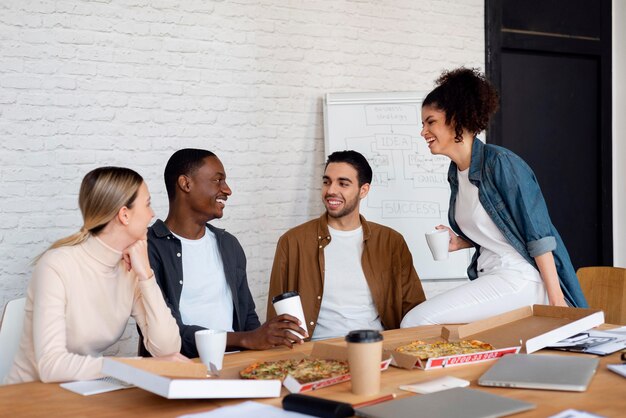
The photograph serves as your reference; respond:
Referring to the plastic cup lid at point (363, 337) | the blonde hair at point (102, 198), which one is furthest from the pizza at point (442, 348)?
the blonde hair at point (102, 198)

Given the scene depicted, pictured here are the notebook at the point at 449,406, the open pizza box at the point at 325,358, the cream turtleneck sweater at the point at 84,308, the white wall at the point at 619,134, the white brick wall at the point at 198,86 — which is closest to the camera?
the notebook at the point at 449,406

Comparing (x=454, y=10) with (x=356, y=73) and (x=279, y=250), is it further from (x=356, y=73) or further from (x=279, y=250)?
(x=279, y=250)

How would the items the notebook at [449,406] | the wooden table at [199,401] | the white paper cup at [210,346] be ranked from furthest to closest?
the white paper cup at [210,346] < the wooden table at [199,401] < the notebook at [449,406]

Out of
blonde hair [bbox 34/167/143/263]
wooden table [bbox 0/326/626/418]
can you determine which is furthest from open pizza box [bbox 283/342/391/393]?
blonde hair [bbox 34/167/143/263]

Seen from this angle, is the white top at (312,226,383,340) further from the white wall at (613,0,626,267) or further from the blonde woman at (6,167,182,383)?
the white wall at (613,0,626,267)

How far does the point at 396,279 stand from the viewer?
336 cm

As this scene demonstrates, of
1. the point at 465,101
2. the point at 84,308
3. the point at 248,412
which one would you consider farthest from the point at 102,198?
the point at 465,101

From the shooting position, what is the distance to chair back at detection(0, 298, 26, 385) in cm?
229

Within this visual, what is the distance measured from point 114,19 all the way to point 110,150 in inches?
25.3

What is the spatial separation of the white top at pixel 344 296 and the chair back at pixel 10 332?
130 centimetres

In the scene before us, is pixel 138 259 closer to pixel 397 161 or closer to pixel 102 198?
pixel 102 198

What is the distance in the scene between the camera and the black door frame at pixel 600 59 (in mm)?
5125

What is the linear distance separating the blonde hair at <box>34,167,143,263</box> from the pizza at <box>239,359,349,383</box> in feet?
2.32

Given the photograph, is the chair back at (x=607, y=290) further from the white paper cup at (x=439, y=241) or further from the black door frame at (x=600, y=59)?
the black door frame at (x=600, y=59)
